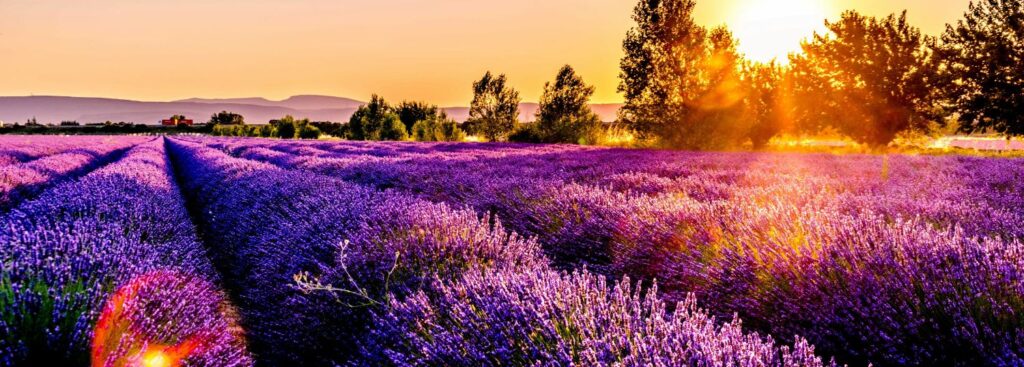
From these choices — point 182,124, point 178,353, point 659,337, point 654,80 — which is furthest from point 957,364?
point 182,124

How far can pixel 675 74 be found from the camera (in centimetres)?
2381

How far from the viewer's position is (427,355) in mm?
1346

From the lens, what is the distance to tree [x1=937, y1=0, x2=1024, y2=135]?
17.1 meters

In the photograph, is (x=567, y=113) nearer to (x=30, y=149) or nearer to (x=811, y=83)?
(x=811, y=83)

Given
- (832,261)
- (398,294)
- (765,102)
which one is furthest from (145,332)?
(765,102)

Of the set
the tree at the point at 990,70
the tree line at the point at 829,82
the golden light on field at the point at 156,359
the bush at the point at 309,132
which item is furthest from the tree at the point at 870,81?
the bush at the point at 309,132

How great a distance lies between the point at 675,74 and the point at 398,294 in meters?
23.9

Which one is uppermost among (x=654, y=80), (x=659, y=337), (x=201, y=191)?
(x=654, y=80)

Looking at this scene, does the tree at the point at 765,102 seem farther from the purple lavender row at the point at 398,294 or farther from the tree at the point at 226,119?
the tree at the point at 226,119

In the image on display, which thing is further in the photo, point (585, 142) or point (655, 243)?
point (585, 142)

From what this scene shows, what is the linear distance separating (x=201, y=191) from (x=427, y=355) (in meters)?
7.43

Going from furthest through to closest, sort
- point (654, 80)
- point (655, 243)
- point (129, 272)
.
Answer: point (654, 80) < point (655, 243) < point (129, 272)

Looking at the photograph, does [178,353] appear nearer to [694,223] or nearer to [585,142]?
[694,223]

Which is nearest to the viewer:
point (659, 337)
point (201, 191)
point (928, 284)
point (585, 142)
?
point (659, 337)
